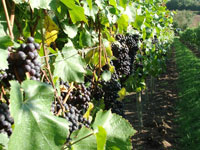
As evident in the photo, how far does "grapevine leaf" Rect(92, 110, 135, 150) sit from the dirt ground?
4.97 meters

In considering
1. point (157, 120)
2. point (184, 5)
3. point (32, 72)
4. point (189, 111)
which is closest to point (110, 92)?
point (32, 72)

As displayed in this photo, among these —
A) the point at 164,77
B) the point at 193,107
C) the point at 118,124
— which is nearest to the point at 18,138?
the point at 118,124

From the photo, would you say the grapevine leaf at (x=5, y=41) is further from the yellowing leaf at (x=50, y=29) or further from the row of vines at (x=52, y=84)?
the yellowing leaf at (x=50, y=29)

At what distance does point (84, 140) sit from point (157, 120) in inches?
274

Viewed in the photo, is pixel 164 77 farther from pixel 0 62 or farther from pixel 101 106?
pixel 0 62

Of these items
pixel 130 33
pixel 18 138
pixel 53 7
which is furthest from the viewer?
pixel 130 33

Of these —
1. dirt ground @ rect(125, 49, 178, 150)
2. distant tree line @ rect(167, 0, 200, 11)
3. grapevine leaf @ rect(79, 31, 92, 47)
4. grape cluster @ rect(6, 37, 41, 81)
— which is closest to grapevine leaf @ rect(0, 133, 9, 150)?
grape cluster @ rect(6, 37, 41, 81)

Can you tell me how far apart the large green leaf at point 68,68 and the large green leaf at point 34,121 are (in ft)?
1.51

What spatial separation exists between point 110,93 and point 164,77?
1270cm

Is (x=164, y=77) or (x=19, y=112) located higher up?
(x=19, y=112)

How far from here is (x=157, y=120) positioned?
7.66 m

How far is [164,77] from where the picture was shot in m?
14.3

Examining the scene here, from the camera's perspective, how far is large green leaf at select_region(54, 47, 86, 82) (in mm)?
1358

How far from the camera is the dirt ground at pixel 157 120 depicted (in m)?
6.16
